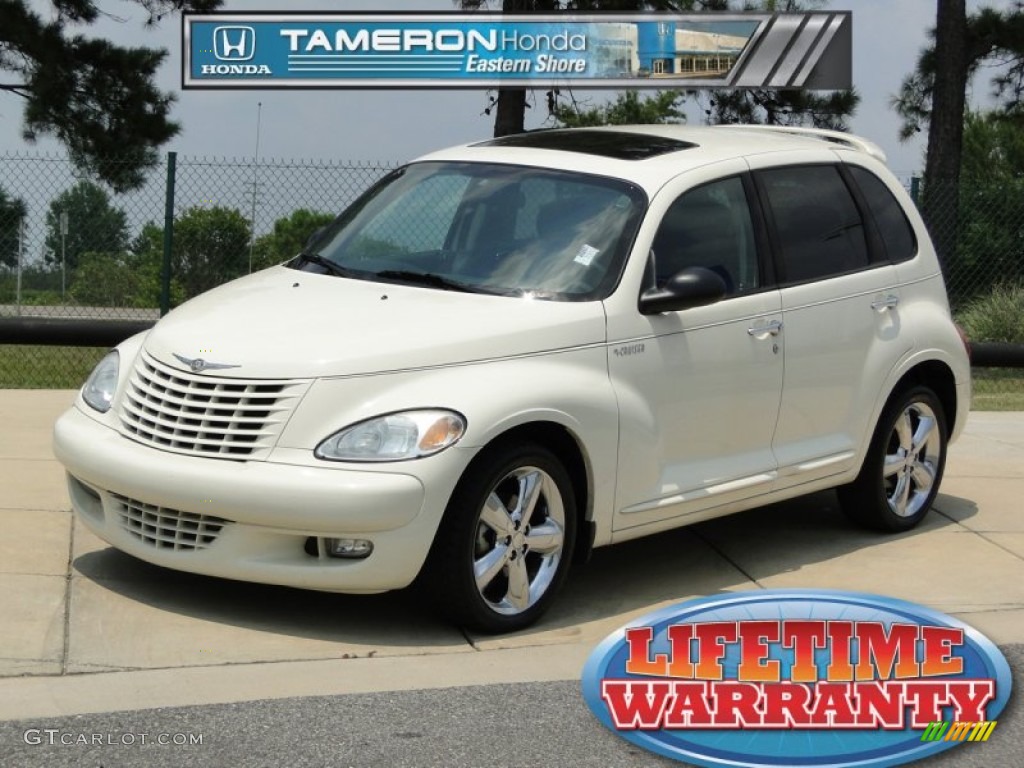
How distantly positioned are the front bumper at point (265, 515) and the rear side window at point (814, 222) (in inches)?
93.0

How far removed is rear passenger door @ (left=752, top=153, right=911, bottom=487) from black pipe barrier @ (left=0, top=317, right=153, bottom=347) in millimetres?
6020

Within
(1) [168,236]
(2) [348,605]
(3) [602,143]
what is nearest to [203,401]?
(2) [348,605]

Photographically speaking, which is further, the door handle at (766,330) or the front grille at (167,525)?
the door handle at (766,330)

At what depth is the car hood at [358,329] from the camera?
6215mm

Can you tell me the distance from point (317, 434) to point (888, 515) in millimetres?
3284

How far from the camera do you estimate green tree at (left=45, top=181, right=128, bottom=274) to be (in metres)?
13.2

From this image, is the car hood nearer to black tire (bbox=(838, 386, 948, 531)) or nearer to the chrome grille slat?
the chrome grille slat

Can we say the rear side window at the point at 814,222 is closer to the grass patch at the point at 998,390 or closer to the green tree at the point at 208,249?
the grass patch at the point at 998,390

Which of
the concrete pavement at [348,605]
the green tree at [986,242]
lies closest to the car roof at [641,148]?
the concrete pavement at [348,605]

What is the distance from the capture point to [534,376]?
251 inches

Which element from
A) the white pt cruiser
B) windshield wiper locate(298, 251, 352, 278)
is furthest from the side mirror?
windshield wiper locate(298, 251, 352, 278)

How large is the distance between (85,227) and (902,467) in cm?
751

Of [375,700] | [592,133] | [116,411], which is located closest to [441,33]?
[592,133]

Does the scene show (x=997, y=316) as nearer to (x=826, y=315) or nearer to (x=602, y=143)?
(x=826, y=315)
